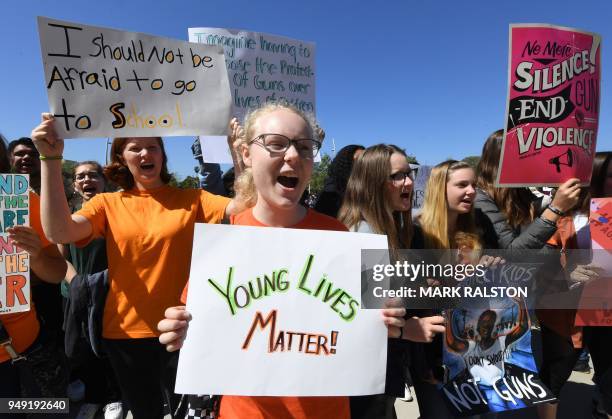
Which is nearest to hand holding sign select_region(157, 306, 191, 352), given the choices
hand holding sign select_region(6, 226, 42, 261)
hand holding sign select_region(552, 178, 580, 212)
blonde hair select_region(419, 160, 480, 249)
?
hand holding sign select_region(6, 226, 42, 261)

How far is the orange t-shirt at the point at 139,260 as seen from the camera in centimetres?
184

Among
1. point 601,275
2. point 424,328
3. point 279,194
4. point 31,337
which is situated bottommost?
point 31,337

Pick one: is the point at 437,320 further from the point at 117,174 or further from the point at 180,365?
the point at 117,174

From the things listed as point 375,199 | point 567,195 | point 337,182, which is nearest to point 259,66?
point 337,182

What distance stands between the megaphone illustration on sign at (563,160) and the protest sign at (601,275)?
347 millimetres

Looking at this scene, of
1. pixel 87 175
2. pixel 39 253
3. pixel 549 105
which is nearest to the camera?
pixel 39 253

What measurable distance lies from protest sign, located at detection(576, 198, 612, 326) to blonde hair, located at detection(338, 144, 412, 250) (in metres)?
1.12

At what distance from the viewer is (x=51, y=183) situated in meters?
1.53

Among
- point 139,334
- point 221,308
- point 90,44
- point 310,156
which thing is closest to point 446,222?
point 310,156

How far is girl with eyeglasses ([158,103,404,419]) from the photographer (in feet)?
3.89

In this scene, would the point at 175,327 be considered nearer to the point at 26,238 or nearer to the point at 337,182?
the point at 26,238

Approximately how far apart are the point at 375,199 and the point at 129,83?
4.63 feet

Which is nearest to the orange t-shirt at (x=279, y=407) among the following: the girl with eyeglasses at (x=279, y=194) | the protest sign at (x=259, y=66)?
the girl with eyeglasses at (x=279, y=194)

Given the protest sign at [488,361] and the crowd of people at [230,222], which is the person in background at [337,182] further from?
the protest sign at [488,361]
